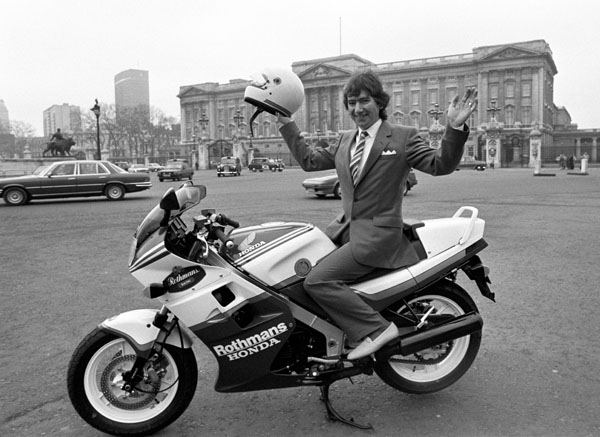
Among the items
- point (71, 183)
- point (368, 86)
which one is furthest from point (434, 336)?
point (71, 183)

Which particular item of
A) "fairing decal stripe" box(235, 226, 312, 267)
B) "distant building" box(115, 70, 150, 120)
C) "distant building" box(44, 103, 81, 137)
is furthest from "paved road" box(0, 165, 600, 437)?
"distant building" box(115, 70, 150, 120)

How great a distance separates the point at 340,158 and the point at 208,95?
116m

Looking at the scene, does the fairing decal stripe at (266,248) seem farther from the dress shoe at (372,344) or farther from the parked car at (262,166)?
the parked car at (262,166)

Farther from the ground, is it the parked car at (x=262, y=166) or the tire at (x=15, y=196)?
the parked car at (x=262, y=166)

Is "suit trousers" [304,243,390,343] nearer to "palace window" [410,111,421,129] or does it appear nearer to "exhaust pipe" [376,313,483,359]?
"exhaust pipe" [376,313,483,359]

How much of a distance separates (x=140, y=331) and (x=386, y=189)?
1.48 m

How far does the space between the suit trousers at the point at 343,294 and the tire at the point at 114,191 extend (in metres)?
17.1

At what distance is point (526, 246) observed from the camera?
838 cm

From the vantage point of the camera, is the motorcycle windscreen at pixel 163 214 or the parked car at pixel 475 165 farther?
the parked car at pixel 475 165

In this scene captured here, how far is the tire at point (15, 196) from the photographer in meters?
17.4

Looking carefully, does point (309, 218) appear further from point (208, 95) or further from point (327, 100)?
point (208, 95)

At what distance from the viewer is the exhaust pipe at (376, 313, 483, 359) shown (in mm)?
3047

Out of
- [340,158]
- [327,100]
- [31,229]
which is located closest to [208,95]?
[327,100]

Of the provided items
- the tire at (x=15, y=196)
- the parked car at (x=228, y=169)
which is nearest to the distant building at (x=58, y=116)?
the parked car at (x=228, y=169)
